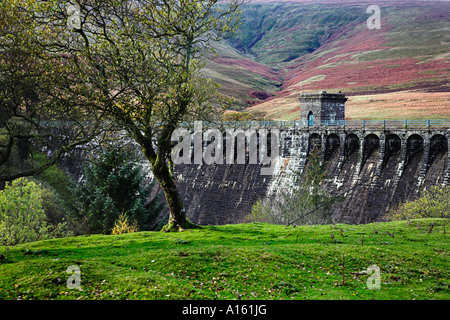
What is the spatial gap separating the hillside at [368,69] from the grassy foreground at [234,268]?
5605 cm

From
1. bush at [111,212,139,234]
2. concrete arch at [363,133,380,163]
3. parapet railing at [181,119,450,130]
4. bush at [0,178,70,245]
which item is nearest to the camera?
bush at [111,212,139,234]

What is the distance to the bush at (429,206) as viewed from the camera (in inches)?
1309

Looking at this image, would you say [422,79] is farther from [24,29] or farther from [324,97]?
[24,29]

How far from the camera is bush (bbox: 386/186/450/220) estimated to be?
33250 mm

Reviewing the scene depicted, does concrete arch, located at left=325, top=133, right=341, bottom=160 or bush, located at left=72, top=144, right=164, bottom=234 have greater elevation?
concrete arch, located at left=325, top=133, right=341, bottom=160

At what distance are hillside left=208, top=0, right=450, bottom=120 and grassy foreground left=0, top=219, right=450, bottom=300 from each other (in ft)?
184

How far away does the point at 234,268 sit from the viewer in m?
14.6

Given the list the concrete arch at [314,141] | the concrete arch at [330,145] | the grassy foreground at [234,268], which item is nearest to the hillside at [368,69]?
the concrete arch at [330,145]

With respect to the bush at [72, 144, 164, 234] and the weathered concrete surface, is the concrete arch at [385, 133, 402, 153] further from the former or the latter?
the bush at [72, 144, 164, 234]

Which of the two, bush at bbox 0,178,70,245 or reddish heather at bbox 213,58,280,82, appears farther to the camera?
reddish heather at bbox 213,58,280,82

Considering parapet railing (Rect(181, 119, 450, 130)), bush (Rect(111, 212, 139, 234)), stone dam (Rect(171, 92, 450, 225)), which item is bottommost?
bush (Rect(111, 212, 139, 234))

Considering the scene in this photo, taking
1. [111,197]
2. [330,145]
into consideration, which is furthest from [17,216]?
[330,145]

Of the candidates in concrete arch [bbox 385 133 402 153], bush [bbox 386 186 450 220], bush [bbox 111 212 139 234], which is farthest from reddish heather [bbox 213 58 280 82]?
bush [bbox 111 212 139 234]
